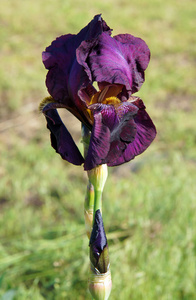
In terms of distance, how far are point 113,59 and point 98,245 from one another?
43 cm

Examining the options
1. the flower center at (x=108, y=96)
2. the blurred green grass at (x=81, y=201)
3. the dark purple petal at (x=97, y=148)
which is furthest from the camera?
the blurred green grass at (x=81, y=201)

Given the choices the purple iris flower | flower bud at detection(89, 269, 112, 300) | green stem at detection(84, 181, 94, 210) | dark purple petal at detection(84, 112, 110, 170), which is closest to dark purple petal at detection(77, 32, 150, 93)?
the purple iris flower

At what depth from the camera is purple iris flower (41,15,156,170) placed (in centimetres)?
89

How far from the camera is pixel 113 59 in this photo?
3.05 ft

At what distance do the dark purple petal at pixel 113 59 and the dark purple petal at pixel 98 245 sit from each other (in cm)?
31

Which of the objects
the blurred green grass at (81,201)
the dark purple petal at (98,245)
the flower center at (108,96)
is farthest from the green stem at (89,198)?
the blurred green grass at (81,201)

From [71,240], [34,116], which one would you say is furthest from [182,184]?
[34,116]

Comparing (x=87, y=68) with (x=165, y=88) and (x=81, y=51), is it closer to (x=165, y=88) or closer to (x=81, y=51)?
(x=81, y=51)

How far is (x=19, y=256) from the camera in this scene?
71.6 inches

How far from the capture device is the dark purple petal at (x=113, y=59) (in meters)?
0.90

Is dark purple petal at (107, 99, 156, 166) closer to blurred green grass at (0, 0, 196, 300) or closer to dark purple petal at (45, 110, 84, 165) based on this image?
dark purple petal at (45, 110, 84, 165)

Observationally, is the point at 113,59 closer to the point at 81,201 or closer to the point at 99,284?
the point at 99,284

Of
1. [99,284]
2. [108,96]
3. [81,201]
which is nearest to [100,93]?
[108,96]

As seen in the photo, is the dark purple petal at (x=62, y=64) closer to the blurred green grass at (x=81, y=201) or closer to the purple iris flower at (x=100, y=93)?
the purple iris flower at (x=100, y=93)
